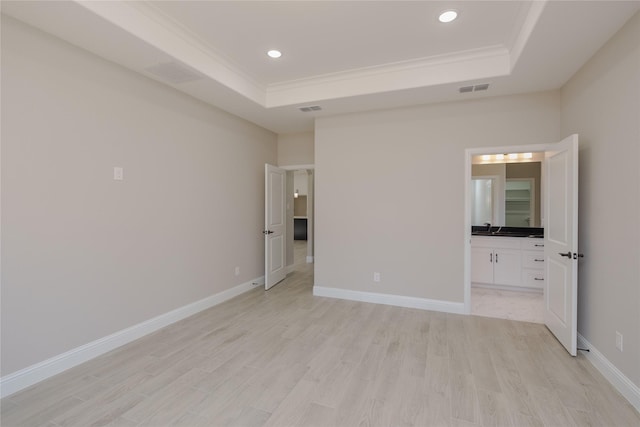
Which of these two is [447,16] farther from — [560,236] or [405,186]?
[560,236]

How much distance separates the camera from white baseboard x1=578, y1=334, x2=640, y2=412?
204 centimetres

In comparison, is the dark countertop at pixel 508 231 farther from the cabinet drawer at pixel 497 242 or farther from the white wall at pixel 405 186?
the white wall at pixel 405 186

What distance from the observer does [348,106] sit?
4.00 m

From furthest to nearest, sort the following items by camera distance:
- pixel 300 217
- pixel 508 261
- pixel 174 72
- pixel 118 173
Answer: pixel 300 217
pixel 508 261
pixel 174 72
pixel 118 173

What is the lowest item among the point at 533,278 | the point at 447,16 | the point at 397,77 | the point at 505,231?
the point at 533,278

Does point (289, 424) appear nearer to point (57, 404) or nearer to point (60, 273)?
point (57, 404)

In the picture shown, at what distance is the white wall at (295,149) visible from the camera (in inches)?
214

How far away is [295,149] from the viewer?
5.56 meters

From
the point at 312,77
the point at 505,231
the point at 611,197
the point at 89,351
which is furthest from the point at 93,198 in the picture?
the point at 505,231

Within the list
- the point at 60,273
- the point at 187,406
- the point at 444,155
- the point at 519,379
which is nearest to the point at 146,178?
the point at 60,273

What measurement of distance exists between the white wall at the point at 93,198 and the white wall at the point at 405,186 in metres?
1.69

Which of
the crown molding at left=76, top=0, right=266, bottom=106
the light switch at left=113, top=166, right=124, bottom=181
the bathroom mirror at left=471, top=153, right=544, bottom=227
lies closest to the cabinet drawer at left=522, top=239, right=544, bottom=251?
the bathroom mirror at left=471, top=153, right=544, bottom=227

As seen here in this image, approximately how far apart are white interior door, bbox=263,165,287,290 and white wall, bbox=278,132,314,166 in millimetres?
322

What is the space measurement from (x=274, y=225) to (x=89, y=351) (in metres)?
2.96
